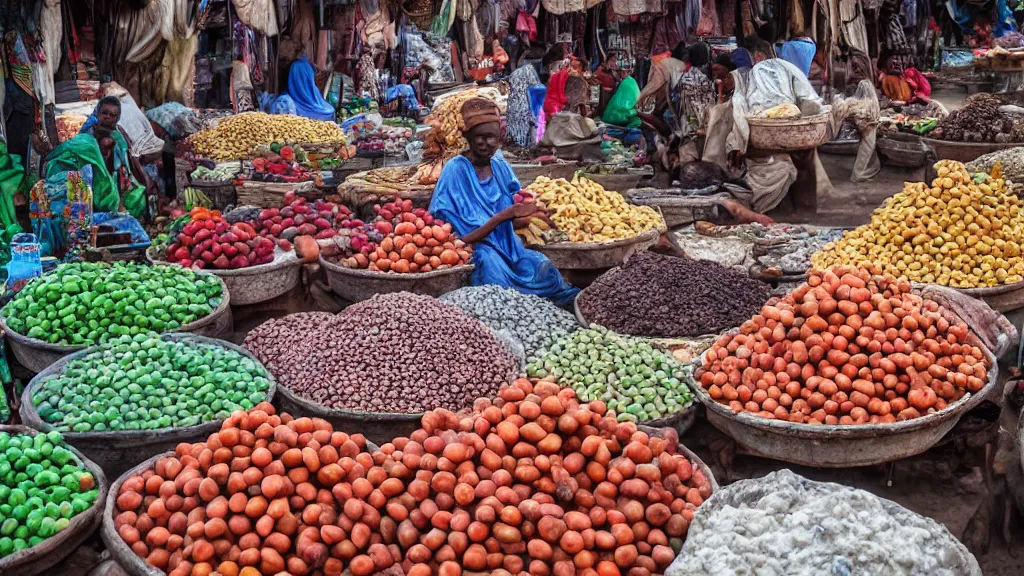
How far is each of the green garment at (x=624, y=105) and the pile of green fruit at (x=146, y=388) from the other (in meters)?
7.92

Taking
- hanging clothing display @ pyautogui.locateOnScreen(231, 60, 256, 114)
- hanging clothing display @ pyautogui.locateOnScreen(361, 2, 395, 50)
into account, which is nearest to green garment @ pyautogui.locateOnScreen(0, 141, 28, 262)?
hanging clothing display @ pyautogui.locateOnScreen(231, 60, 256, 114)

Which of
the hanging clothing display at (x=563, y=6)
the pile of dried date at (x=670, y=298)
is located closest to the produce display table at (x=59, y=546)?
the pile of dried date at (x=670, y=298)

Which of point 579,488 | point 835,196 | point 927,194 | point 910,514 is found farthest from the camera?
point 835,196

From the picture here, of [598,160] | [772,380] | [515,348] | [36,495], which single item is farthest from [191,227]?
[598,160]

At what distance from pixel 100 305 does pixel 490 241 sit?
2.00 meters

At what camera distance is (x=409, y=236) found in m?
4.43

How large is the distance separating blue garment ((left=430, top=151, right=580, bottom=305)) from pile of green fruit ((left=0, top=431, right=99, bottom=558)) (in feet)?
8.03

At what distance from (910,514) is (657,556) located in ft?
1.92

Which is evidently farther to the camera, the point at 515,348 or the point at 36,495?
the point at 515,348

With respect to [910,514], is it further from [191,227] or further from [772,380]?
[191,227]

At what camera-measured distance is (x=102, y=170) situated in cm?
565

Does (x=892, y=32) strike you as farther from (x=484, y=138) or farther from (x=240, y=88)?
(x=484, y=138)

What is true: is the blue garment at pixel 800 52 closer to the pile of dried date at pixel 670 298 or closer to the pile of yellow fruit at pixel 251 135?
the pile of yellow fruit at pixel 251 135

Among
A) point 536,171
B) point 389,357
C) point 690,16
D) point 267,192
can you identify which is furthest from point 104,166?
point 690,16
